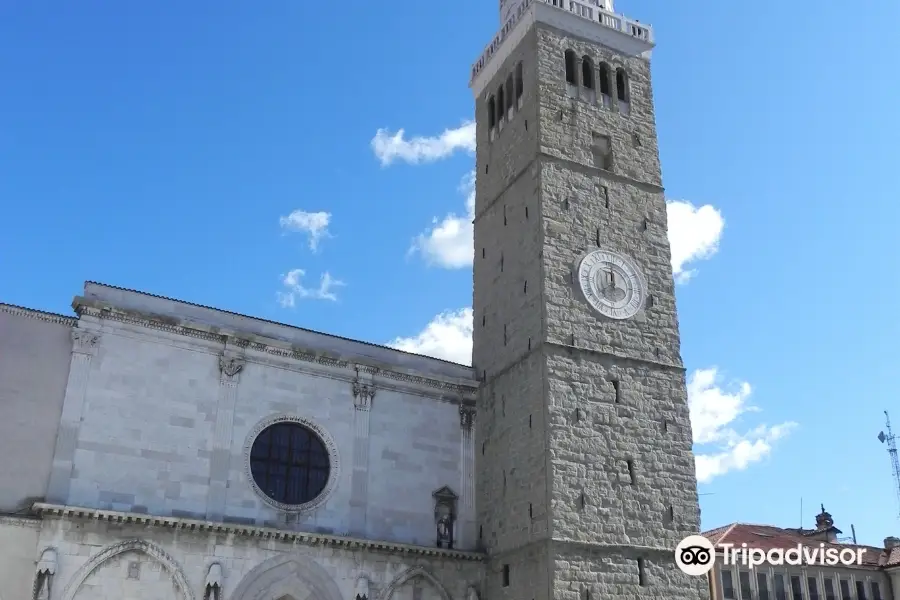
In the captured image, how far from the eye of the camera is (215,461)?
83.5 feet

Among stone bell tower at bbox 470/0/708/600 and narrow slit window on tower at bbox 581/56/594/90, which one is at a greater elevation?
narrow slit window on tower at bbox 581/56/594/90

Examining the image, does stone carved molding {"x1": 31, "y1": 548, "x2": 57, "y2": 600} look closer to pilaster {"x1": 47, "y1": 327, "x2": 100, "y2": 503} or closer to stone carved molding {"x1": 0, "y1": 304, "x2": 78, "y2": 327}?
pilaster {"x1": 47, "y1": 327, "x2": 100, "y2": 503}

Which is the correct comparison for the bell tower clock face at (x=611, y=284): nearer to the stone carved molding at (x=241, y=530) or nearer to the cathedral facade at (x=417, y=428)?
the cathedral facade at (x=417, y=428)

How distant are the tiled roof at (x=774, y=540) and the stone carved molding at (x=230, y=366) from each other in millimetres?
23759

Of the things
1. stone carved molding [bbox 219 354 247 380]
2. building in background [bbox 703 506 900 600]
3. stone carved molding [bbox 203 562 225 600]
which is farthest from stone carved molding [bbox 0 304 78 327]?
building in background [bbox 703 506 900 600]

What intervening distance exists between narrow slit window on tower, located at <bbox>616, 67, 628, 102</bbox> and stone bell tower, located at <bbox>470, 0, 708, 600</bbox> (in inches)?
2.1

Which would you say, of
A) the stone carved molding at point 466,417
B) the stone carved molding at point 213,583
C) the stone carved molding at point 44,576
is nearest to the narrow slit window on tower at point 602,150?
the stone carved molding at point 466,417

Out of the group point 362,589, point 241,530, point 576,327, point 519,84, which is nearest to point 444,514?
point 362,589

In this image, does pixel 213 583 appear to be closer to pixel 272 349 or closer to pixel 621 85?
pixel 272 349

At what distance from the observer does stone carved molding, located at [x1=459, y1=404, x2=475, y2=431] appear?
30.0m

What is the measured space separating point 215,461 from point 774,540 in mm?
28041

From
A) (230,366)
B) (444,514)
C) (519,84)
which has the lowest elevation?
(444,514)

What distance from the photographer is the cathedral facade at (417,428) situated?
2369 cm

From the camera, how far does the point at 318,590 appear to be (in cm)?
2522
